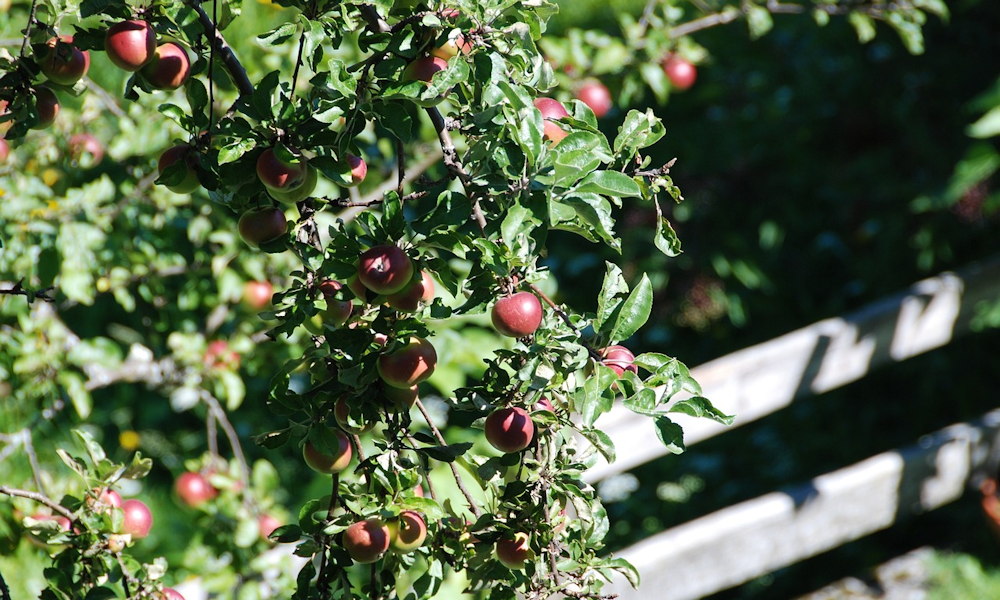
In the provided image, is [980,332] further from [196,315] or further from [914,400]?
[196,315]

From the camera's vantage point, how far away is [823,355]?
2027 millimetres

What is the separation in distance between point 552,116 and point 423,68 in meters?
0.10

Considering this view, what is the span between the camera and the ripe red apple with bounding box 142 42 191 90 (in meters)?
0.79

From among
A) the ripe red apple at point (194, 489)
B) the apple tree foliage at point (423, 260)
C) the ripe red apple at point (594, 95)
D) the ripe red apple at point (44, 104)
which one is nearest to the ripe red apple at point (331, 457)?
the apple tree foliage at point (423, 260)

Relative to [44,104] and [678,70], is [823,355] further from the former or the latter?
[44,104]

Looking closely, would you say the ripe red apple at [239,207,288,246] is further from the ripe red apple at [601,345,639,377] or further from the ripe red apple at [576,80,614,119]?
the ripe red apple at [576,80,614,119]

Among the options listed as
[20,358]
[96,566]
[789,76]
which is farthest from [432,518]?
[789,76]

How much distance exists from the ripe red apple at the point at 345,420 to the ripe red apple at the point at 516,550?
130 millimetres

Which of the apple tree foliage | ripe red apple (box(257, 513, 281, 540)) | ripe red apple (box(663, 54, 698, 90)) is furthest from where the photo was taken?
ripe red apple (box(663, 54, 698, 90))

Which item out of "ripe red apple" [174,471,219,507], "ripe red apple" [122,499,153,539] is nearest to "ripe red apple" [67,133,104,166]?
"ripe red apple" [174,471,219,507]

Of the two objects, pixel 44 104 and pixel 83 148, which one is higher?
pixel 44 104

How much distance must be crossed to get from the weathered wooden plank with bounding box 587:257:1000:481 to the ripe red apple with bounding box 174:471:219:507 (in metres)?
0.69

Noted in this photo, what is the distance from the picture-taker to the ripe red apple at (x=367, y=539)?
0.73 m

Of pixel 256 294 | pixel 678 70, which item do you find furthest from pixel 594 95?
pixel 256 294
